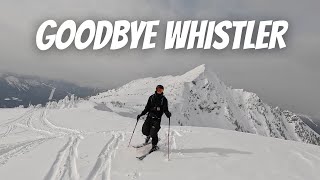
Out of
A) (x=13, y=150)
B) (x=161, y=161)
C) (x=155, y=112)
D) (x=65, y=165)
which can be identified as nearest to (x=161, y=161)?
(x=161, y=161)

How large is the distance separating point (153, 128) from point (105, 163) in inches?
112

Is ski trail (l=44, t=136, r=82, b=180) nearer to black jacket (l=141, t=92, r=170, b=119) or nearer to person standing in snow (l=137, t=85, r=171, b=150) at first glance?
person standing in snow (l=137, t=85, r=171, b=150)

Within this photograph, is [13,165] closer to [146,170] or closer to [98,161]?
[98,161]

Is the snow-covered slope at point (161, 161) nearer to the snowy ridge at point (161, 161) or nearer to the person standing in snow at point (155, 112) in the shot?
the snowy ridge at point (161, 161)

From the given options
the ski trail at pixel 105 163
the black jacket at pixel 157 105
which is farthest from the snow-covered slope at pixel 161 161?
the black jacket at pixel 157 105

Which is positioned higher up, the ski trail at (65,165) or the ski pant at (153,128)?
the ski pant at (153,128)

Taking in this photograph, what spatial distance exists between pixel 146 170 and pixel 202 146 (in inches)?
192

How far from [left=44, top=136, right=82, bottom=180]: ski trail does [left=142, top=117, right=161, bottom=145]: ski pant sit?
3017mm

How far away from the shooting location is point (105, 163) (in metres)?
13.9

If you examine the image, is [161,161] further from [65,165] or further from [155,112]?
[65,165]

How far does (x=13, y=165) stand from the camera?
13.3m

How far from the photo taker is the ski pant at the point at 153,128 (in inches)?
628

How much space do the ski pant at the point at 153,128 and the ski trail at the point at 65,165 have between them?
119 inches

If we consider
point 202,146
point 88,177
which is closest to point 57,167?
point 88,177
